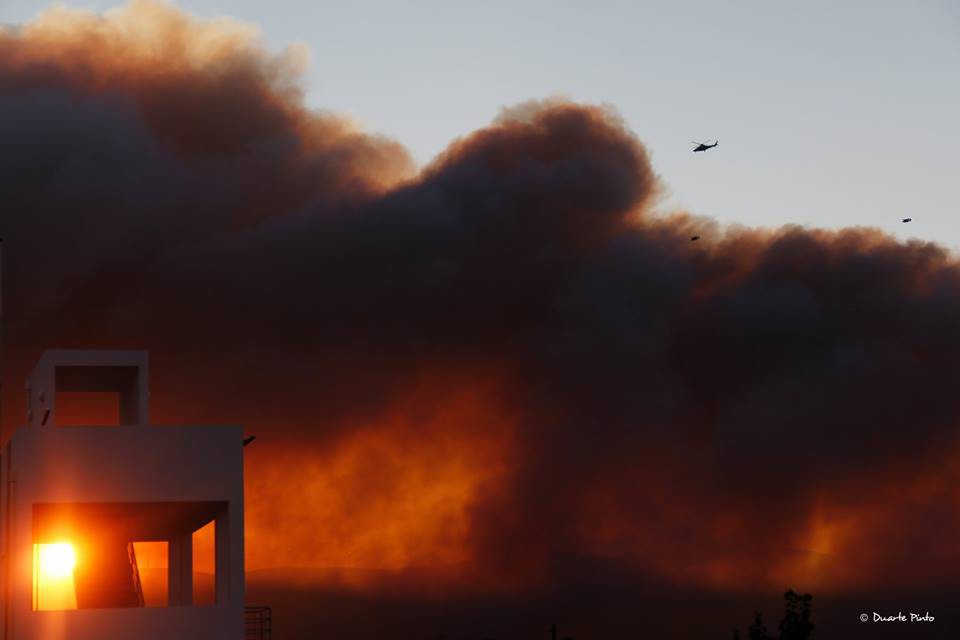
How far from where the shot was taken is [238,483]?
4581 cm

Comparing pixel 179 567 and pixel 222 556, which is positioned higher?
pixel 179 567

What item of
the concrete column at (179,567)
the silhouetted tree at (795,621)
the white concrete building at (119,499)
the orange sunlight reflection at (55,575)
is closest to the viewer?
the white concrete building at (119,499)

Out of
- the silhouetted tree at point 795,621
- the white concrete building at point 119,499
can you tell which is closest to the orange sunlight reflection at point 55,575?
the white concrete building at point 119,499

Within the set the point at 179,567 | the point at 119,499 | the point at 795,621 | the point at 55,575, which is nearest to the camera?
the point at 119,499

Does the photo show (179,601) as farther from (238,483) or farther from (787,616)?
(787,616)

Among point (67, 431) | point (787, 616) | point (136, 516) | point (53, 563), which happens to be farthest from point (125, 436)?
point (787, 616)

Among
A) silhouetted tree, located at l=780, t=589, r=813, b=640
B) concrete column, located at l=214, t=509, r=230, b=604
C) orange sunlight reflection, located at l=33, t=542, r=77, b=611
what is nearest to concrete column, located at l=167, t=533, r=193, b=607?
orange sunlight reflection, located at l=33, t=542, r=77, b=611

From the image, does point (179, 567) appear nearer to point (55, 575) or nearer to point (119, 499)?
point (55, 575)

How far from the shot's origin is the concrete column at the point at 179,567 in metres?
56.4

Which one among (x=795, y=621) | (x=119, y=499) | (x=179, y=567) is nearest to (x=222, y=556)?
(x=119, y=499)

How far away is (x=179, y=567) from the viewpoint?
5728 centimetres

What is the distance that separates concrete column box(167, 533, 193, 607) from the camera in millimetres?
56406

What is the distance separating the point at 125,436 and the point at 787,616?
10303 centimetres

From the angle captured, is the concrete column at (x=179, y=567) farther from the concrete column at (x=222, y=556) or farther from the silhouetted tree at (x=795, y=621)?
the silhouetted tree at (x=795, y=621)
